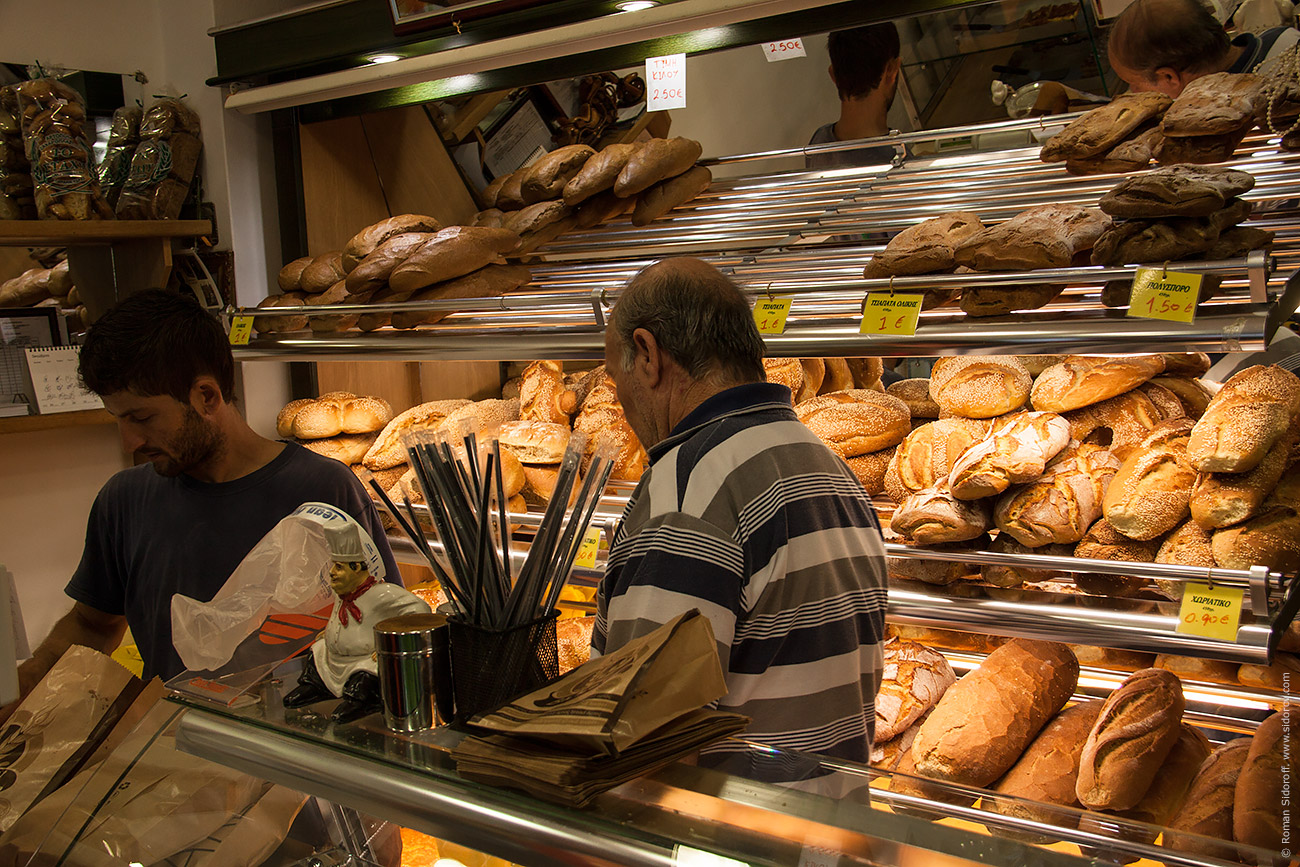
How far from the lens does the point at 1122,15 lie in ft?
7.30

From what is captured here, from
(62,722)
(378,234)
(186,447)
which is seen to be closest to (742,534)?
(62,722)

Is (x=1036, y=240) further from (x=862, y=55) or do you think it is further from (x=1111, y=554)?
(x=862, y=55)

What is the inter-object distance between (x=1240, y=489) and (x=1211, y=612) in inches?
8.1

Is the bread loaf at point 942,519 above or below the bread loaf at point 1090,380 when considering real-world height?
below

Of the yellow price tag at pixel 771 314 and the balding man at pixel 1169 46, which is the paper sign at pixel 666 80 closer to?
the yellow price tag at pixel 771 314

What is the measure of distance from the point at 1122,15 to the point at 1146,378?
914mm

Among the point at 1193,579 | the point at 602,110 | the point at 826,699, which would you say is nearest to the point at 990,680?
the point at 1193,579

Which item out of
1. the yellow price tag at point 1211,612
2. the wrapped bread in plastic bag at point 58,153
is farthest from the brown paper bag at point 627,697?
the wrapped bread in plastic bag at point 58,153

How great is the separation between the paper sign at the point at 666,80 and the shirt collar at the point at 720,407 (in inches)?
50.7

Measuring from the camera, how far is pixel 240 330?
2648 millimetres

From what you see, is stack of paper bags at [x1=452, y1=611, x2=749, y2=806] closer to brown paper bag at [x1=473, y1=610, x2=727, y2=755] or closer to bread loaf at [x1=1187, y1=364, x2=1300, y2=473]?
brown paper bag at [x1=473, y1=610, x2=727, y2=755]

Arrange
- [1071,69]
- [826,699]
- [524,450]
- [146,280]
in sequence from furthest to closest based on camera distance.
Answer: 1. [1071,69]
2. [146,280]
3. [524,450]
4. [826,699]

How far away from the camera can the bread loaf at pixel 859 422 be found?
2102 mm

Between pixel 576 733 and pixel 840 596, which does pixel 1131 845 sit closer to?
pixel 576 733
